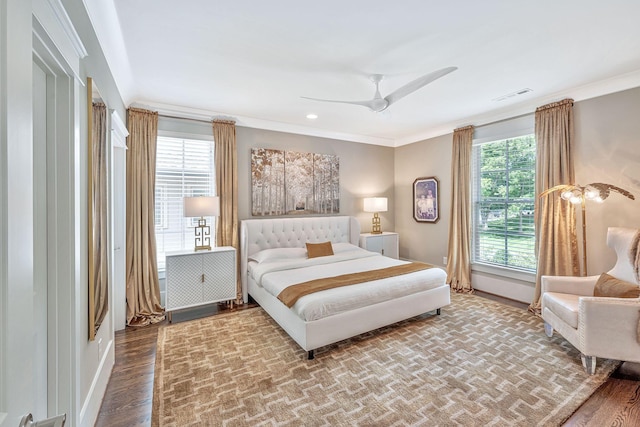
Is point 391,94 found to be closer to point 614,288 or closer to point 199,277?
point 614,288

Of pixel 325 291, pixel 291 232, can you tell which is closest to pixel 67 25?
pixel 325 291

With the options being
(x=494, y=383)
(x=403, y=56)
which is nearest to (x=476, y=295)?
(x=494, y=383)

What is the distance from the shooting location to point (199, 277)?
371cm

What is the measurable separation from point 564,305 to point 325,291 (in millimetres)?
2258

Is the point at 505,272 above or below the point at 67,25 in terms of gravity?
below

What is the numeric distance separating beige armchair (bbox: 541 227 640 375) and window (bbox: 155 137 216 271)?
4203mm

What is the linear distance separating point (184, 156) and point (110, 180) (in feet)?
5.60

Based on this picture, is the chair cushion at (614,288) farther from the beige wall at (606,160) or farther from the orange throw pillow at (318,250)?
the orange throw pillow at (318,250)

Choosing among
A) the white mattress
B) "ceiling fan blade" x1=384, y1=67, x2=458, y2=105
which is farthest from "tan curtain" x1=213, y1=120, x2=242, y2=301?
"ceiling fan blade" x1=384, y1=67, x2=458, y2=105

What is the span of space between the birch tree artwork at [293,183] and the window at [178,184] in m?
0.68

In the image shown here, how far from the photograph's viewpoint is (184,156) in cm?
407

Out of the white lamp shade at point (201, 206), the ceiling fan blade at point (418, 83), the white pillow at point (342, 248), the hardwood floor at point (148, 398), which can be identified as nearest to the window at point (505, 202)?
the hardwood floor at point (148, 398)

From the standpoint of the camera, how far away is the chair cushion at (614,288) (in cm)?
256

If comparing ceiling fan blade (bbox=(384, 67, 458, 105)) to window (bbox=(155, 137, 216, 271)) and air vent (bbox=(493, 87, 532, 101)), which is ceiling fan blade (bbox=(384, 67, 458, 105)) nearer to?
air vent (bbox=(493, 87, 532, 101))
